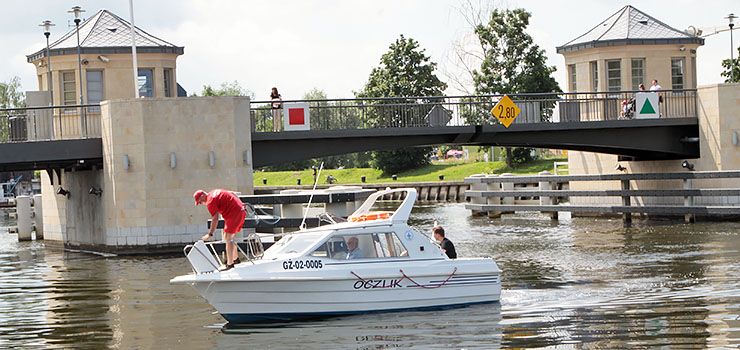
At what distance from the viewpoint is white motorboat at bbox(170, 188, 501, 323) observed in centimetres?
1791

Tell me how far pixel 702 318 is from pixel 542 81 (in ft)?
169

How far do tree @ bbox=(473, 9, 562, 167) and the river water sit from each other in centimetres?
3633

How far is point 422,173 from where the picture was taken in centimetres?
7725

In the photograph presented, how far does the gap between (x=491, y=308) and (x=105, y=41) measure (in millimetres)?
28331

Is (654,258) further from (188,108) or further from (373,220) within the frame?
(188,108)

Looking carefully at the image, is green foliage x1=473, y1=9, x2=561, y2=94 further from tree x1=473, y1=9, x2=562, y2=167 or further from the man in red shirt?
the man in red shirt

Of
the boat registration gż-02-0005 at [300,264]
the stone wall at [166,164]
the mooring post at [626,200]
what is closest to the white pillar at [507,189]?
the mooring post at [626,200]

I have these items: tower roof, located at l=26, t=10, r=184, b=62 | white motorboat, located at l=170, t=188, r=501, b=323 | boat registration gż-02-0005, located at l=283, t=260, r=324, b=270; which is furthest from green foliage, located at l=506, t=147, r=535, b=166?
boat registration gż-02-0005, located at l=283, t=260, r=324, b=270

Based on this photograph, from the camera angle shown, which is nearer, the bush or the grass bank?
the grass bank

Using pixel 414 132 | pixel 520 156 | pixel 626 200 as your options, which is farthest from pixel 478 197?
pixel 520 156

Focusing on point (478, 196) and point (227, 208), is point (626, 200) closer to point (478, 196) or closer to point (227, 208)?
point (478, 196)

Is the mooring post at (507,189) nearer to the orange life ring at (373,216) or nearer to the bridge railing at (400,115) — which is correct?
the bridge railing at (400,115)

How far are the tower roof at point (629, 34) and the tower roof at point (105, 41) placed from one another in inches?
692

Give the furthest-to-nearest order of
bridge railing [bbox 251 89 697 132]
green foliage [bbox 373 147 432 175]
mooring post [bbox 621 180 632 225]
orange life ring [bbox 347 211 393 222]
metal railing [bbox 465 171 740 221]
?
green foliage [bbox 373 147 432 175] < mooring post [bbox 621 180 632 225] < metal railing [bbox 465 171 740 221] < bridge railing [bbox 251 89 697 132] < orange life ring [bbox 347 211 393 222]
